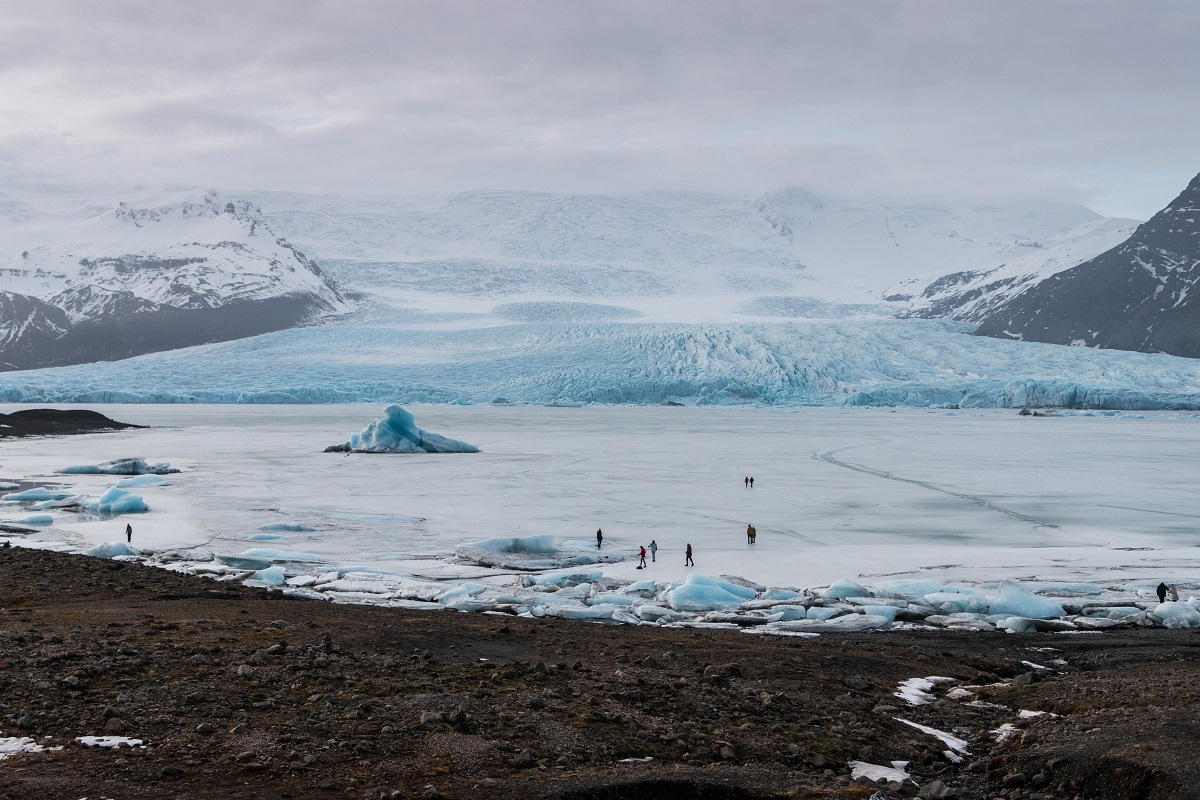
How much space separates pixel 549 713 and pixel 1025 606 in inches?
262

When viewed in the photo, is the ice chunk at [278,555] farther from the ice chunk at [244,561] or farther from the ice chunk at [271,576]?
the ice chunk at [271,576]

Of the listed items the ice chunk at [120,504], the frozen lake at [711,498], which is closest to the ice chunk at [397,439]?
the frozen lake at [711,498]

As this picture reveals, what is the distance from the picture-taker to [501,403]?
58688mm

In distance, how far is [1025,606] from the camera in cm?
1084

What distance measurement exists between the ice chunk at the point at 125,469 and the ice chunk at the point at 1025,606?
1980cm

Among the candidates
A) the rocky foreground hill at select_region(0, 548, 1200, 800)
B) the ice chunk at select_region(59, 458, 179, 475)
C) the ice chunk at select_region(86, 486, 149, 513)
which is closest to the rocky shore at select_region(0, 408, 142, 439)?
the ice chunk at select_region(59, 458, 179, 475)

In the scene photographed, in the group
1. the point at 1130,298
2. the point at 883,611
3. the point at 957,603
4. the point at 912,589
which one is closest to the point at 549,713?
the point at 883,611

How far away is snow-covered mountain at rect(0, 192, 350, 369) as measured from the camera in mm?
123125

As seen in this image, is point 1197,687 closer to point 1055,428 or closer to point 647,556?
point 647,556

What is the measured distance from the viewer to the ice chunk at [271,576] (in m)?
12.0

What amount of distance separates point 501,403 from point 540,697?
52.5m

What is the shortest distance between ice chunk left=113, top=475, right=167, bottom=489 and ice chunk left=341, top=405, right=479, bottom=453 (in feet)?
30.3

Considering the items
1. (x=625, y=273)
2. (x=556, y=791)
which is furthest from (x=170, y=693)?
(x=625, y=273)

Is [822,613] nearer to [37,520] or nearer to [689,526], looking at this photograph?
[689,526]
